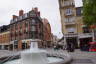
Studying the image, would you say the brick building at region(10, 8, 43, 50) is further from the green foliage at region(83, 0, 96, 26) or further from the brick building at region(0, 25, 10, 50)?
the green foliage at region(83, 0, 96, 26)

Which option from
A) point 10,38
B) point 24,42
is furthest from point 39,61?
point 10,38

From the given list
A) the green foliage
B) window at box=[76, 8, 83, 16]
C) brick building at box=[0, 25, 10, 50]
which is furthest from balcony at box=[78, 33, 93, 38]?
brick building at box=[0, 25, 10, 50]

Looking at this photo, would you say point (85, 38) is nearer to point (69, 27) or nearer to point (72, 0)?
point (69, 27)

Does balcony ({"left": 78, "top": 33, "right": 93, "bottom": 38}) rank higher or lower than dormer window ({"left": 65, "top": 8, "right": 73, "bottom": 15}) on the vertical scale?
lower

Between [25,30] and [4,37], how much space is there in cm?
1685

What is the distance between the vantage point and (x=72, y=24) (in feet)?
147

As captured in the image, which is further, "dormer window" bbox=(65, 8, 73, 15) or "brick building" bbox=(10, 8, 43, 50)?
"brick building" bbox=(10, 8, 43, 50)

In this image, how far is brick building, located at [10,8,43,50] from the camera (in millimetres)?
60844

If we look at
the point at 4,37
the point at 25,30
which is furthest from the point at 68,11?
the point at 4,37

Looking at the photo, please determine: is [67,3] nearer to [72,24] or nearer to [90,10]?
[72,24]

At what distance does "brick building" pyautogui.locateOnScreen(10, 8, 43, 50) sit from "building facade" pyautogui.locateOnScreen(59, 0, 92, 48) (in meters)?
18.1

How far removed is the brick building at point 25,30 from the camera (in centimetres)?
6084

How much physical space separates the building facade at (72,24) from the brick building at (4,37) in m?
34.2

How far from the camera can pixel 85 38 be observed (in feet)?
137
